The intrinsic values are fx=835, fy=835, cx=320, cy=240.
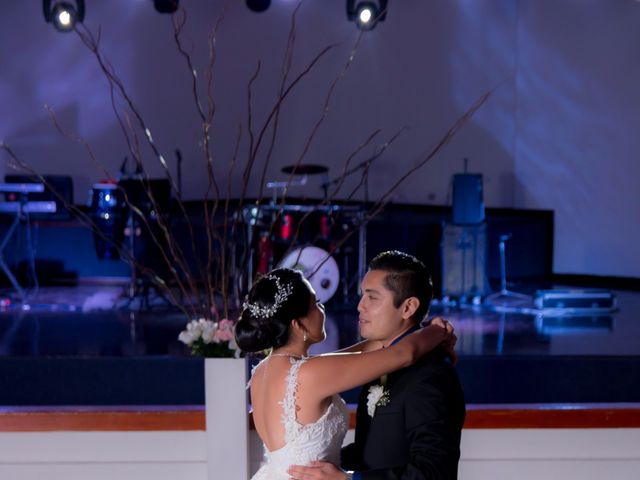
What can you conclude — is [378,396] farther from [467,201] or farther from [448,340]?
[467,201]

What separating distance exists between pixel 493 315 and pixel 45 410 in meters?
5.65

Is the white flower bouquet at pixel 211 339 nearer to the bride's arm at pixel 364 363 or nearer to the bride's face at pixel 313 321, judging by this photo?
the bride's face at pixel 313 321

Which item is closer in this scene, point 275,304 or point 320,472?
point 320,472

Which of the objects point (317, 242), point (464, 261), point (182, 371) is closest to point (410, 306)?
point (182, 371)

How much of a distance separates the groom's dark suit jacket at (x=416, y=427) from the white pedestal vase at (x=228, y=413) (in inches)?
37.0

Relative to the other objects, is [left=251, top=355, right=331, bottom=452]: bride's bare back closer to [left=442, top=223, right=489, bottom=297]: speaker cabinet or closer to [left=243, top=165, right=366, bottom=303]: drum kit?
[left=243, top=165, right=366, bottom=303]: drum kit

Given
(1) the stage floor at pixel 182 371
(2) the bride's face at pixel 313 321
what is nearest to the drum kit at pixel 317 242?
(1) the stage floor at pixel 182 371

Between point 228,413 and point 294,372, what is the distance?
958 mm

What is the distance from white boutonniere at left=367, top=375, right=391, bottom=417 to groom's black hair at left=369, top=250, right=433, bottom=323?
0.19 metres

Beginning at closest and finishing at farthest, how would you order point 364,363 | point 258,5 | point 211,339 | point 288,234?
point 364,363 → point 211,339 → point 288,234 → point 258,5

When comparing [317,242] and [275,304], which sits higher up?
[275,304]

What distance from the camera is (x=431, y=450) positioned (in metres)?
1.85

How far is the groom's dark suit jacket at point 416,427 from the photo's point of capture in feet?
6.07

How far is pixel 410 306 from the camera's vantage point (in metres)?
2.09
